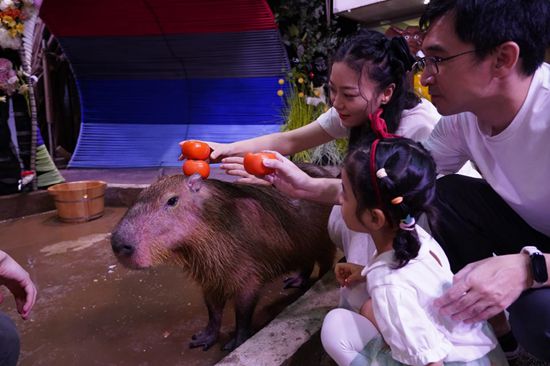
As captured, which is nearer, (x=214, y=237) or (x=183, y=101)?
(x=214, y=237)

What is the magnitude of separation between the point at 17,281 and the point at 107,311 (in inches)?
40.3

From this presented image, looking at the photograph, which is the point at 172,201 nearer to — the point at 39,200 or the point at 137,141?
the point at 39,200

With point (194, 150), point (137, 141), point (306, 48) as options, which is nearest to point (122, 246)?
point (194, 150)

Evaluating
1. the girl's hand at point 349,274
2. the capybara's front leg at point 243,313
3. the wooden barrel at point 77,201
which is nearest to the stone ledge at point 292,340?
the capybara's front leg at point 243,313

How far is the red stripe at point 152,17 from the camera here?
5.27 m

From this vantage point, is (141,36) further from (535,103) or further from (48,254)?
(535,103)

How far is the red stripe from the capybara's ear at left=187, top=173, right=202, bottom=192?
3783 mm

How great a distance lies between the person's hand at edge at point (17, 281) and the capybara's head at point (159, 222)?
→ 0.38 metres

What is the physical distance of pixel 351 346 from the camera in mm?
1312

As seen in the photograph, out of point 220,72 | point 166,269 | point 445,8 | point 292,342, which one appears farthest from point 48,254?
point 220,72

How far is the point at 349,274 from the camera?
162 centimetres

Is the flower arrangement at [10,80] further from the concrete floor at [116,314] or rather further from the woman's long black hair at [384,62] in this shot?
the woman's long black hair at [384,62]

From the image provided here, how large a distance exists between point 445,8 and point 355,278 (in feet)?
3.20

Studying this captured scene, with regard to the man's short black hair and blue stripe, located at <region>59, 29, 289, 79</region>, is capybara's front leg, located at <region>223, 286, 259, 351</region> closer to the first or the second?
the man's short black hair
